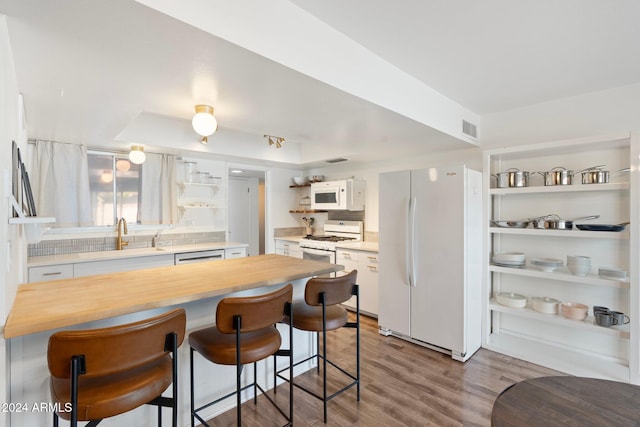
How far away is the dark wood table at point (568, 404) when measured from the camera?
1083 mm

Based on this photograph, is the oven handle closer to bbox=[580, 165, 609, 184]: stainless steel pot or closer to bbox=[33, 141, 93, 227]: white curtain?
bbox=[33, 141, 93, 227]: white curtain

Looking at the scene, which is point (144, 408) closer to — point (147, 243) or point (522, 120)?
point (147, 243)

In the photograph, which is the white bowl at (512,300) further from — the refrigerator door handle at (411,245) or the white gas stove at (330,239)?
the white gas stove at (330,239)

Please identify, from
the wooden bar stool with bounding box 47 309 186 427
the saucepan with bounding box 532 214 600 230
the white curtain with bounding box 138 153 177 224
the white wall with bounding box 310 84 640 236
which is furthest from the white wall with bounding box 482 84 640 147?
the white curtain with bounding box 138 153 177 224

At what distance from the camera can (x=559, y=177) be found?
284 centimetres

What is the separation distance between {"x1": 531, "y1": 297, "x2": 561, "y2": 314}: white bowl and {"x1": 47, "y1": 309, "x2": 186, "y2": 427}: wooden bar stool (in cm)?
321

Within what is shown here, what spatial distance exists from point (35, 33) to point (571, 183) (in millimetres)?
4005

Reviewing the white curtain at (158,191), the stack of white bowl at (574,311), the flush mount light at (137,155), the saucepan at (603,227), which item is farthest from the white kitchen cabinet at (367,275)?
the flush mount light at (137,155)

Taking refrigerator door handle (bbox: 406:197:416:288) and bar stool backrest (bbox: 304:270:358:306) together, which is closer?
bar stool backrest (bbox: 304:270:358:306)

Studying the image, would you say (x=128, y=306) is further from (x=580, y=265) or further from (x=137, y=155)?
(x=580, y=265)

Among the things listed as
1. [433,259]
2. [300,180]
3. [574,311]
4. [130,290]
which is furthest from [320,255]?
[130,290]

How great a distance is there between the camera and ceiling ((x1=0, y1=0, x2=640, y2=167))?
4.44ft

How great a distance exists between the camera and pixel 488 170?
3211 mm

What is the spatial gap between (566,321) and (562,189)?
47.5 inches
